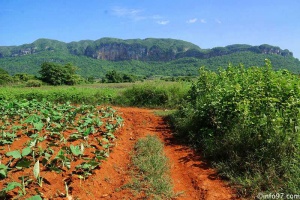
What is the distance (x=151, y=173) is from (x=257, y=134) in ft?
7.94

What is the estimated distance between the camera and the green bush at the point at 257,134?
4748 mm

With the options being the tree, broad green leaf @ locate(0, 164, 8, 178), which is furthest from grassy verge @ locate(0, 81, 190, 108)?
the tree

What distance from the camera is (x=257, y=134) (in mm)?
5750

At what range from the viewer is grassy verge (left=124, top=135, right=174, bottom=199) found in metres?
4.70

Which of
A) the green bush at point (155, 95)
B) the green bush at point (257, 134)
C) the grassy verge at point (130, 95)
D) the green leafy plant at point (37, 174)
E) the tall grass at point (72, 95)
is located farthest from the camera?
the tall grass at point (72, 95)

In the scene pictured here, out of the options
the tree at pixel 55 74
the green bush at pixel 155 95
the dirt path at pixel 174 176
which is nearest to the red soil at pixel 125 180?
the dirt path at pixel 174 176

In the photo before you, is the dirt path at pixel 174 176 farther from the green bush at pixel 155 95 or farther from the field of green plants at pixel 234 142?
the green bush at pixel 155 95

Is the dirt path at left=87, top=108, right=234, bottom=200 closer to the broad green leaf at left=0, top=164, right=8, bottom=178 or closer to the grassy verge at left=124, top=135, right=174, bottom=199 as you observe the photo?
the grassy verge at left=124, top=135, right=174, bottom=199

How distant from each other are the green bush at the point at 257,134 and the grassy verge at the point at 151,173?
120 cm

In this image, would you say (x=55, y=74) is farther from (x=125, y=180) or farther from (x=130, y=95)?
(x=125, y=180)

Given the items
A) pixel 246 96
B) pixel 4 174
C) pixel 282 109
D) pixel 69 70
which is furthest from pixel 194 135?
pixel 69 70

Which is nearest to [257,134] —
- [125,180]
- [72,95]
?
[125,180]

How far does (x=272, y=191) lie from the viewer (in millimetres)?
4367

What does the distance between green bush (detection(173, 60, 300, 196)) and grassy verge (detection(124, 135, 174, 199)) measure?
1.20 meters
